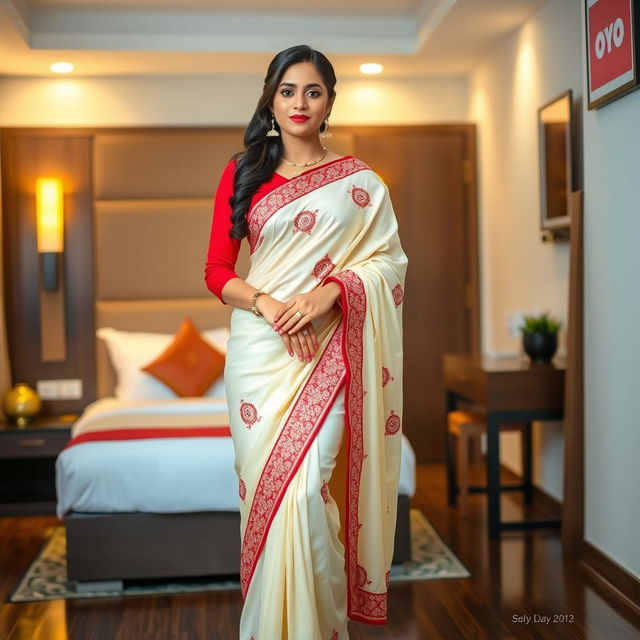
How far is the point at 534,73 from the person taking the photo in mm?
4562

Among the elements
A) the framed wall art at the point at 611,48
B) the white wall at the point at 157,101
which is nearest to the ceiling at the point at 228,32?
the white wall at the point at 157,101

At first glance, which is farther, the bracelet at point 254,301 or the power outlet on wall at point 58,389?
the power outlet on wall at point 58,389

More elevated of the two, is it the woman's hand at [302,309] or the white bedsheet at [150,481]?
the woman's hand at [302,309]

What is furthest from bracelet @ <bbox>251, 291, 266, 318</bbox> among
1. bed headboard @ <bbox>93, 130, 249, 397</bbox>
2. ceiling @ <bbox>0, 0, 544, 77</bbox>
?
bed headboard @ <bbox>93, 130, 249, 397</bbox>

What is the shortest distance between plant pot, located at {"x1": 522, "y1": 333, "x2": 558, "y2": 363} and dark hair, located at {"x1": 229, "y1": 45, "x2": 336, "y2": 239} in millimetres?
2028

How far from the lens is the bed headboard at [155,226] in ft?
17.5

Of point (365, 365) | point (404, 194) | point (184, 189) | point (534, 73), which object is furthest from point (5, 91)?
point (365, 365)

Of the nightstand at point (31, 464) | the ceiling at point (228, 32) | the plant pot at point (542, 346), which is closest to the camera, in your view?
the plant pot at point (542, 346)

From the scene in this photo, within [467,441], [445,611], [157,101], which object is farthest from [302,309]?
[157,101]

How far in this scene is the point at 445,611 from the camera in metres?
3.04

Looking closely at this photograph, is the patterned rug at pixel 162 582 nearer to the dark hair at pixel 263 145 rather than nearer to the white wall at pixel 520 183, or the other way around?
the white wall at pixel 520 183

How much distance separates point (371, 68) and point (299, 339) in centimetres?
359

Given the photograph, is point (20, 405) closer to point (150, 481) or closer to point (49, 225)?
point (49, 225)

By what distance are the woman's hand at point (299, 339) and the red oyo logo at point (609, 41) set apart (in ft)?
5.08
